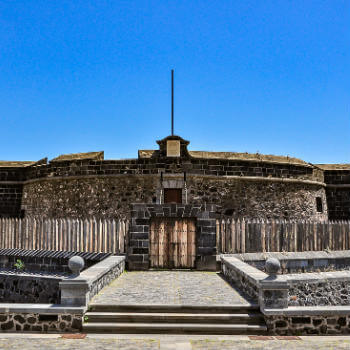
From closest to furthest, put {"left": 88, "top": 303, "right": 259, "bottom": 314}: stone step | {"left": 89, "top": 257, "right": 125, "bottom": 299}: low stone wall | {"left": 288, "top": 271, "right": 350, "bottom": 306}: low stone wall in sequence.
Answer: {"left": 88, "top": 303, "right": 259, "bottom": 314}: stone step < {"left": 89, "top": 257, "right": 125, "bottom": 299}: low stone wall < {"left": 288, "top": 271, "right": 350, "bottom": 306}: low stone wall

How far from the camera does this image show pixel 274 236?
13.4 m

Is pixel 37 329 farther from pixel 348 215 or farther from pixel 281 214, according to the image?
pixel 348 215

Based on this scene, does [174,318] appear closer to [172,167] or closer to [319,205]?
[172,167]

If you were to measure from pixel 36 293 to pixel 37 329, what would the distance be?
531cm

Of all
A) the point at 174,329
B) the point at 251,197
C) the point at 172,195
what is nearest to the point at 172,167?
the point at 172,195

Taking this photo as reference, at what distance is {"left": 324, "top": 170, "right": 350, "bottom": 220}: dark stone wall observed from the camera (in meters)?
22.7

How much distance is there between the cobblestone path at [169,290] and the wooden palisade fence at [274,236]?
178 cm

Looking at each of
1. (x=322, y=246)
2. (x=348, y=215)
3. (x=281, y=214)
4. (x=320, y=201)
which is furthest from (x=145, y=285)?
(x=348, y=215)

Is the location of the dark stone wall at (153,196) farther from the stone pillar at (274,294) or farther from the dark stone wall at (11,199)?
the stone pillar at (274,294)

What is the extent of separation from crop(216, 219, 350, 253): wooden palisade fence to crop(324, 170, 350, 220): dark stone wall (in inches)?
356

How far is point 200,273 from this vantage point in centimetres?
1202

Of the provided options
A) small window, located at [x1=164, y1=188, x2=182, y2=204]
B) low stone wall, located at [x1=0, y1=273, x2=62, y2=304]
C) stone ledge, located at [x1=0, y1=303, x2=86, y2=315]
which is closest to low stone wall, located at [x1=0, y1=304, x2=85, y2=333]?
stone ledge, located at [x1=0, y1=303, x2=86, y2=315]

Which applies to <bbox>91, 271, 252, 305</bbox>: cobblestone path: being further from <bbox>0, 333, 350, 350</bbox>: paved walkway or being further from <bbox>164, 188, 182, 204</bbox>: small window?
<bbox>164, 188, 182, 204</bbox>: small window

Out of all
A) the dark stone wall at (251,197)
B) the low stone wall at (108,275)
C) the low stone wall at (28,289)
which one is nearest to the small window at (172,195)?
the dark stone wall at (251,197)
